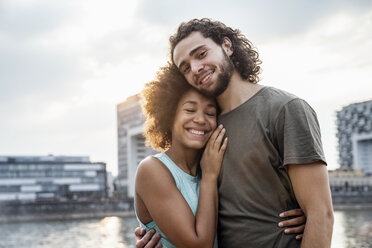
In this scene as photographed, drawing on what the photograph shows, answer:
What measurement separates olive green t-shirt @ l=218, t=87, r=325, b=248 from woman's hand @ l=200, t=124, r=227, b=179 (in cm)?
6

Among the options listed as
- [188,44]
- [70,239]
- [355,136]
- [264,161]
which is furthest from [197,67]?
[355,136]

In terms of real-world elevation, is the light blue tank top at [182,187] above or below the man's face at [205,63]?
below

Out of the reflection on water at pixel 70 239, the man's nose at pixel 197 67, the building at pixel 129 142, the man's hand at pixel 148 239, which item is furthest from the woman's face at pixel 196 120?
the building at pixel 129 142

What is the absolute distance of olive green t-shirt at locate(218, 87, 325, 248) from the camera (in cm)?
235

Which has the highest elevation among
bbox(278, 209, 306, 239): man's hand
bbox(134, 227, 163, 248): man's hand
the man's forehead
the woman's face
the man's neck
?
the man's forehead

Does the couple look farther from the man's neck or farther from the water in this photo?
the water

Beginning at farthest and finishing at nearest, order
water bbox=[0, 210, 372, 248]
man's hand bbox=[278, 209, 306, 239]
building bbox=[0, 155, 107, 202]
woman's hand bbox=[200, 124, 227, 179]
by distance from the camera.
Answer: building bbox=[0, 155, 107, 202] → water bbox=[0, 210, 372, 248] → woman's hand bbox=[200, 124, 227, 179] → man's hand bbox=[278, 209, 306, 239]

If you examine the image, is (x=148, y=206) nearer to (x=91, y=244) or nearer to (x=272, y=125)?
(x=272, y=125)

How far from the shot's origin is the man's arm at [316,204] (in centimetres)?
230

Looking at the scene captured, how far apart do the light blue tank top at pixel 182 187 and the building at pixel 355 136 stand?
7969 cm

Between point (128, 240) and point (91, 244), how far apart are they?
2.43m

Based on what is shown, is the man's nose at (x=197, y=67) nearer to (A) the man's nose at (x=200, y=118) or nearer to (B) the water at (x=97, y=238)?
(A) the man's nose at (x=200, y=118)

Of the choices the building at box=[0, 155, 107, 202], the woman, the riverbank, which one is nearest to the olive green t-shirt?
the woman

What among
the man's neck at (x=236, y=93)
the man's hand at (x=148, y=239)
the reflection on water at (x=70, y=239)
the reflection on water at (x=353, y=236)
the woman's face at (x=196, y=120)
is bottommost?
the reflection on water at (x=70, y=239)
